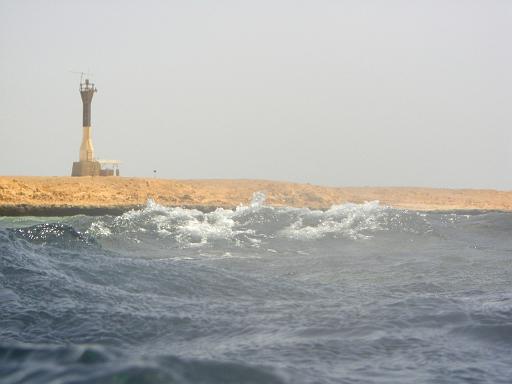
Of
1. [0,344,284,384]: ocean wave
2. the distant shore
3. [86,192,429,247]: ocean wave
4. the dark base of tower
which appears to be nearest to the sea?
[0,344,284,384]: ocean wave

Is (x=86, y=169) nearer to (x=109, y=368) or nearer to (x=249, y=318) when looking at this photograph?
(x=249, y=318)

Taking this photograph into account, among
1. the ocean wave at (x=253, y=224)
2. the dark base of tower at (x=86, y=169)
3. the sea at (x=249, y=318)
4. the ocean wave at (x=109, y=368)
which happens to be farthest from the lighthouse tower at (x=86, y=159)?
the ocean wave at (x=109, y=368)

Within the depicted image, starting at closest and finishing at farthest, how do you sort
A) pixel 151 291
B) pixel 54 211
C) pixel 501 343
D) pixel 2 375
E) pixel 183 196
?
1. pixel 2 375
2. pixel 501 343
3. pixel 151 291
4. pixel 54 211
5. pixel 183 196

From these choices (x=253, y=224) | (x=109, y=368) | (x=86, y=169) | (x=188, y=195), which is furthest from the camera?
(x=86, y=169)

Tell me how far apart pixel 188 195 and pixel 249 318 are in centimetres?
3208

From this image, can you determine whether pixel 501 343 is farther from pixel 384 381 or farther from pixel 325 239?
pixel 325 239

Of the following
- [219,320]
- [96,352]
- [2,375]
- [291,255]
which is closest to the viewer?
[2,375]

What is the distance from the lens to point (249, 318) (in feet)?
14.9

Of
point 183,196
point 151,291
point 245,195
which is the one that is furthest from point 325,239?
point 245,195

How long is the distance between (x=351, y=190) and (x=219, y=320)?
144 feet

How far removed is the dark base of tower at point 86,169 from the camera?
39.5 meters

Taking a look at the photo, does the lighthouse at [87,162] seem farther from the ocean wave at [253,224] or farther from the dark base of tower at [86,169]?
the ocean wave at [253,224]

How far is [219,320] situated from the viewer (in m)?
4.43

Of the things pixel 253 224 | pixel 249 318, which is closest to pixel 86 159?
pixel 253 224
